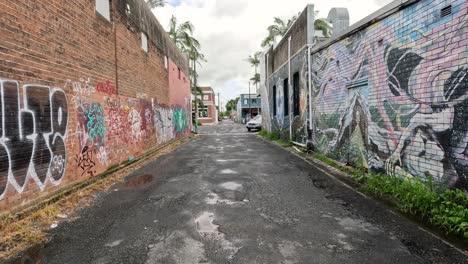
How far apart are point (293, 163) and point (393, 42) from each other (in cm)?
462

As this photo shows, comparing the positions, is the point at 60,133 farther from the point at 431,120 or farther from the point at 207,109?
the point at 207,109

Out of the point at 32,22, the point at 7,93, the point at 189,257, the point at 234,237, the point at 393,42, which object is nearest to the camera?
the point at 189,257

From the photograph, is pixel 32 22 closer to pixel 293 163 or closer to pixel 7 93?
pixel 7 93

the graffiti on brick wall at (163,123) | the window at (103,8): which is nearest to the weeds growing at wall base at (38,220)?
the window at (103,8)

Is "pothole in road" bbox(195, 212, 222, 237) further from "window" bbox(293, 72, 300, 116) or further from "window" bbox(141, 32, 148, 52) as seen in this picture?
"window" bbox(293, 72, 300, 116)

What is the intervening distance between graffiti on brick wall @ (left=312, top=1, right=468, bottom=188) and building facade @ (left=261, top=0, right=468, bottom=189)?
2 cm

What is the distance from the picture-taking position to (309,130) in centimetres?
1153

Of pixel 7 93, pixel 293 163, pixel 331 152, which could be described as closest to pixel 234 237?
pixel 7 93

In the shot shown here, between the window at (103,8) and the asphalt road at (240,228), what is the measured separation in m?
4.75

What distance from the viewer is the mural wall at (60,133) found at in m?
4.46

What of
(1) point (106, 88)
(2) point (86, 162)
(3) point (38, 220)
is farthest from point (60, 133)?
(1) point (106, 88)

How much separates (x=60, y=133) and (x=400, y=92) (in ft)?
21.5

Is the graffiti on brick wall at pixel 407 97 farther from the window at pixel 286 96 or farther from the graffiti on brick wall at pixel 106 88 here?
the window at pixel 286 96

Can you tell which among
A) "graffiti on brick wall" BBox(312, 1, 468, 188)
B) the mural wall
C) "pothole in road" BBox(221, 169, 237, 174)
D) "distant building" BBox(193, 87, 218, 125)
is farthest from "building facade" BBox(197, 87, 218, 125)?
"graffiti on brick wall" BBox(312, 1, 468, 188)
